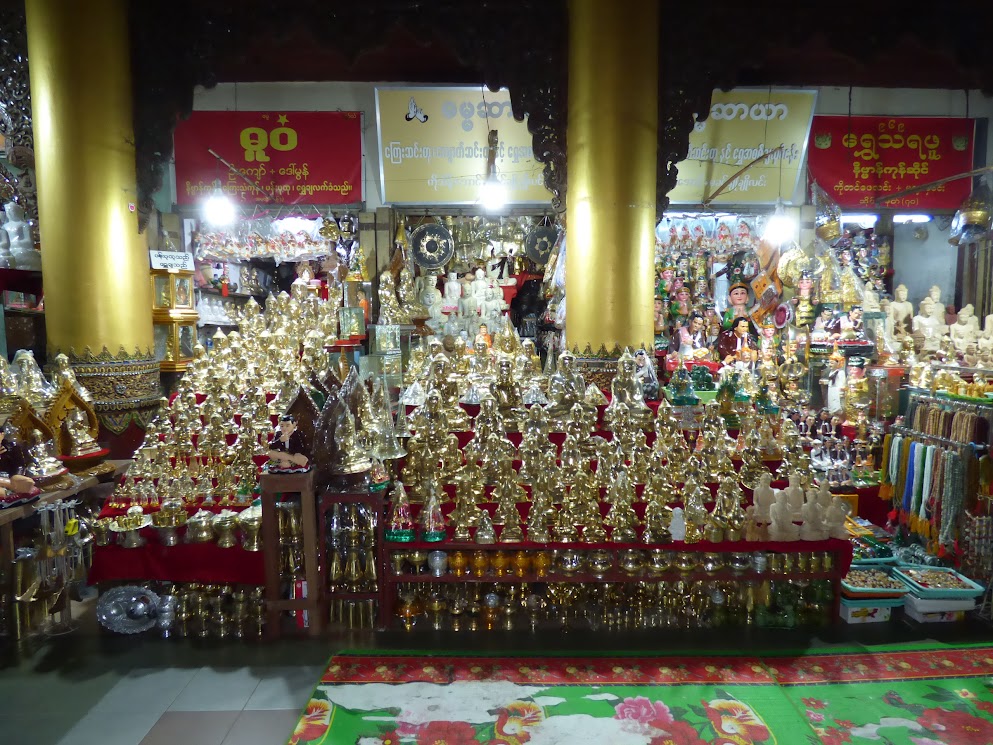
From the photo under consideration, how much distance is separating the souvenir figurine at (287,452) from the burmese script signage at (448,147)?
4393mm

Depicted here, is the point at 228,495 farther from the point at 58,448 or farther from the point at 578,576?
the point at 578,576

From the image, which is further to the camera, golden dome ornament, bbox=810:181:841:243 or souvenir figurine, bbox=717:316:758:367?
souvenir figurine, bbox=717:316:758:367

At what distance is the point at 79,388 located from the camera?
3850 millimetres

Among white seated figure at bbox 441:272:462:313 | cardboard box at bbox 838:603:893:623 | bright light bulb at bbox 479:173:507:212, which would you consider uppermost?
bright light bulb at bbox 479:173:507:212

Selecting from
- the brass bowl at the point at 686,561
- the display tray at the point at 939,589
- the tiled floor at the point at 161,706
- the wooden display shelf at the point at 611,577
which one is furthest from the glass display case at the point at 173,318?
the display tray at the point at 939,589

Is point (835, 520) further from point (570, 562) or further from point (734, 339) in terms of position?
point (734, 339)

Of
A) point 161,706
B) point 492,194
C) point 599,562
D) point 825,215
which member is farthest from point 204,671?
point 825,215

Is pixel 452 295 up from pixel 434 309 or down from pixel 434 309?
up

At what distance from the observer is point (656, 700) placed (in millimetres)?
2311

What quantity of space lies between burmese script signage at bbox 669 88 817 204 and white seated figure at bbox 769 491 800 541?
4.57 meters

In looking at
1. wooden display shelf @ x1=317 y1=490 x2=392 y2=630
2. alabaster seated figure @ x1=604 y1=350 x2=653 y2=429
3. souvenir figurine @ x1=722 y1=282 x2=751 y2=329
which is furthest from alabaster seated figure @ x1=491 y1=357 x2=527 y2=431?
souvenir figurine @ x1=722 y1=282 x2=751 y2=329

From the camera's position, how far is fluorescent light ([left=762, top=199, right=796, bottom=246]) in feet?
21.8

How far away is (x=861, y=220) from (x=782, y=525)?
235 inches

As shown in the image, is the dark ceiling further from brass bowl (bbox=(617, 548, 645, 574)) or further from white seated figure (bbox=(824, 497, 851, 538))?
brass bowl (bbox=(617, 548, 645, 574))
